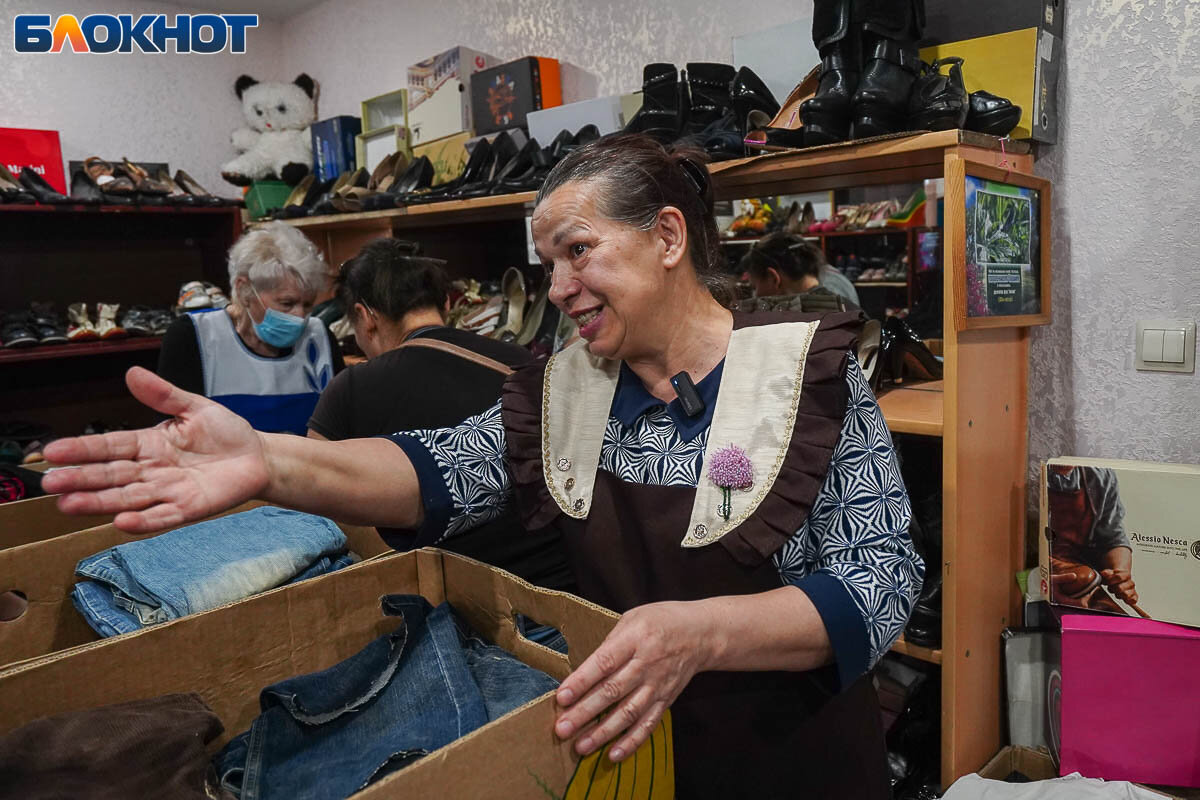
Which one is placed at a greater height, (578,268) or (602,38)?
(602,38)

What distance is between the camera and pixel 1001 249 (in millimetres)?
1698

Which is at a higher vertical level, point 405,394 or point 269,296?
point 269,296

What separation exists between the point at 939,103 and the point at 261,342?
1975mm

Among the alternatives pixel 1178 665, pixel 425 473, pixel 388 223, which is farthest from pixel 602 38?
pixel 1178 665

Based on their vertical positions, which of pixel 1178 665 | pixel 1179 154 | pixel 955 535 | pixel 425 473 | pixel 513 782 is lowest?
pixel 1178 665

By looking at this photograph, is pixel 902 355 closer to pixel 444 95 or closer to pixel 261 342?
pixel 261 342

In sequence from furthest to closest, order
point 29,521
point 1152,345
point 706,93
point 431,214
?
point 431,214 → point 706,93 → point 1152,345 → point 29,521

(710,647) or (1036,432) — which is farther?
(1036,432)

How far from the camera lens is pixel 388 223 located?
313 centimetres

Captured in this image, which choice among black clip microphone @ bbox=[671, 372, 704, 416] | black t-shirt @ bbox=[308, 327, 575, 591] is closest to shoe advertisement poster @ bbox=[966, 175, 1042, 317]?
black clip microphone @ bbox=[671, 372, 704, 416]

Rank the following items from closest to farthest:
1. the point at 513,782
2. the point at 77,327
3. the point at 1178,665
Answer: the point at 513,782
the point at 1178,665
the point at 77,327

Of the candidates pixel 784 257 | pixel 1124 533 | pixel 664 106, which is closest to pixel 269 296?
pixel 664 106

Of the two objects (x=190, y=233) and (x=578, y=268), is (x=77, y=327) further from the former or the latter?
(x=578, y=268)

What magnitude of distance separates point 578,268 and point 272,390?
172 cm
